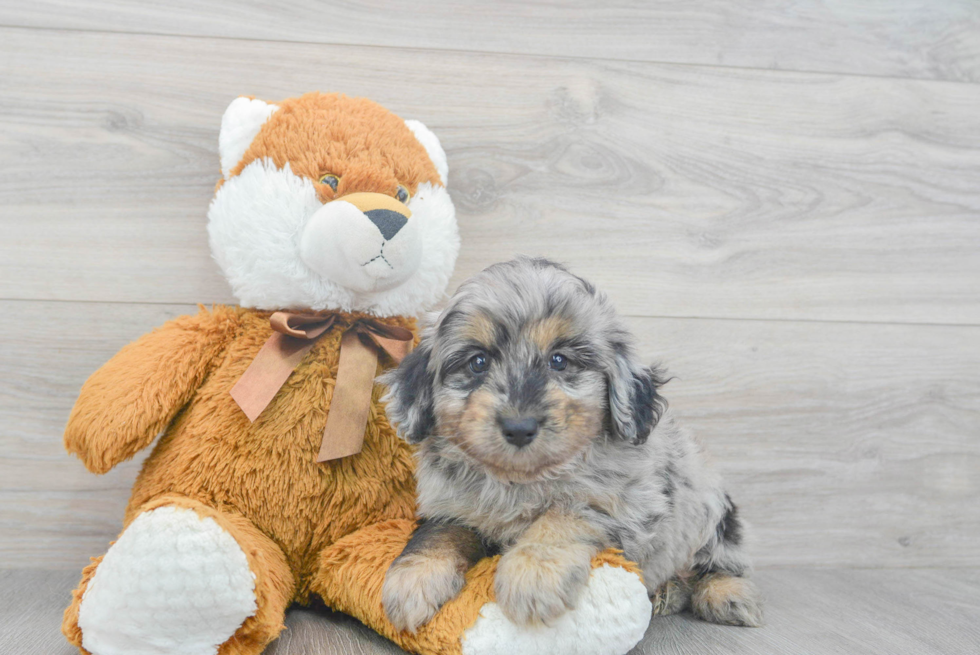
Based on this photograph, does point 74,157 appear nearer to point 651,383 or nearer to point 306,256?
point 306,256

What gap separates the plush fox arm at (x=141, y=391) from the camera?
1416mm

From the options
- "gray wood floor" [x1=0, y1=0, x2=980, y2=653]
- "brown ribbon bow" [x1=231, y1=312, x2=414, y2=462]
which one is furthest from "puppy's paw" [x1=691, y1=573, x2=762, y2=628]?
"brown ribbon bow" [x1=231, y1=312, x2=414, y2=462]

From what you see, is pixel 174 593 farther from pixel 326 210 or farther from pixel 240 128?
pixel 240 128

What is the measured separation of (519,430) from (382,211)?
55cm

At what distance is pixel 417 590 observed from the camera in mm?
1229

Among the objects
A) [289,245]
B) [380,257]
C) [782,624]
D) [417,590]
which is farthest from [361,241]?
[782,624]

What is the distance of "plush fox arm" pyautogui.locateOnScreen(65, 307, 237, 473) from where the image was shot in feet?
4.65

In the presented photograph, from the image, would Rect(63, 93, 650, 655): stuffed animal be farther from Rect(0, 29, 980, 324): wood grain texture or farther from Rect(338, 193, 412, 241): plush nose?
Rect(0, 29, 980, 324): wood grain texture

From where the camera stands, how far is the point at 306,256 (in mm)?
1464

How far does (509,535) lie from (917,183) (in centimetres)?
172

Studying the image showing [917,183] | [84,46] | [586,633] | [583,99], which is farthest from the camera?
[917,183]

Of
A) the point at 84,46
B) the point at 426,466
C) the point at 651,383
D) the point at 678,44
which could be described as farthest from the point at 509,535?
the point at 84,46

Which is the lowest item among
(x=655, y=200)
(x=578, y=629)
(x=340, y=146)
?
(x=578, y=629)

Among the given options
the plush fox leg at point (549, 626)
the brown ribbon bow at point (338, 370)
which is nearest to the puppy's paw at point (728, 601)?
the plush fox leg at point (549, 626)
